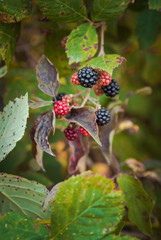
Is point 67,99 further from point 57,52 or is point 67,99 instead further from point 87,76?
point 57,52

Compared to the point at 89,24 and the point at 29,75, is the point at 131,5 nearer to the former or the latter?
the point at 89,24

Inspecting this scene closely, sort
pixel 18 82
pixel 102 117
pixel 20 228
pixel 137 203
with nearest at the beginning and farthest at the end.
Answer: pixel 20 228 → pixel 102 117 → pixel 137 203 → pixel 18 82

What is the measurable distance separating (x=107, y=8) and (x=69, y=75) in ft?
1.00

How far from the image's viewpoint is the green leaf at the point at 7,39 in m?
0.87

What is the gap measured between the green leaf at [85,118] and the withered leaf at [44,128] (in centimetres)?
5

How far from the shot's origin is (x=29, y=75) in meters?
1.27

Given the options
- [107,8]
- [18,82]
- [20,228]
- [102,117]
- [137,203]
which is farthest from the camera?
[18,82]

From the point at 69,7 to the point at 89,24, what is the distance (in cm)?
9

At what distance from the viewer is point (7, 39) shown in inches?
35.0

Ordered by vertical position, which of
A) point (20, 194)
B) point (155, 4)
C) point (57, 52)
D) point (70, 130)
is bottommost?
point (20, 194)

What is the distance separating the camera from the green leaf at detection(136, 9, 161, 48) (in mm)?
1337

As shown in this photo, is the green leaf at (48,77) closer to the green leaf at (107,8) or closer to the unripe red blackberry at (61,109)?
the unripe red blackberry at (61,109)

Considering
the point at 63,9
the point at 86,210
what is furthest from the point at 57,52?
the point at 86,210

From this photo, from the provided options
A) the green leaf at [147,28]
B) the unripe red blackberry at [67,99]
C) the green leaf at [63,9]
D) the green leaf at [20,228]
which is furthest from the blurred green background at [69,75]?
the green leaf at [20,228]
